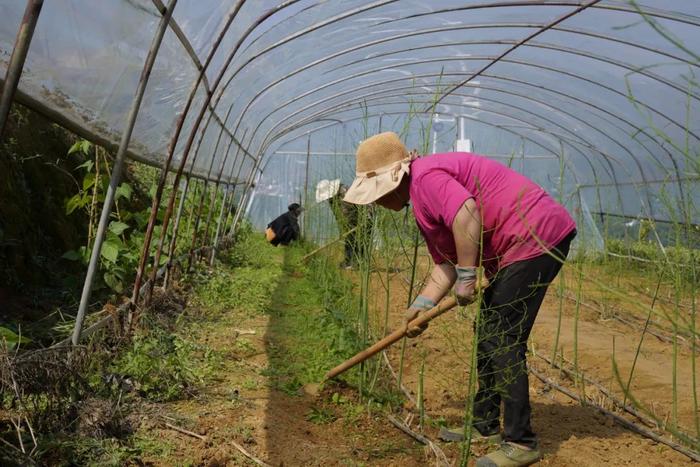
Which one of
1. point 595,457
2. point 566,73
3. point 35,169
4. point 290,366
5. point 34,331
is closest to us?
point 595,457

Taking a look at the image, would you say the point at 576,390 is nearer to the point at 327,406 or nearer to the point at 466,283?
the point at 327,406

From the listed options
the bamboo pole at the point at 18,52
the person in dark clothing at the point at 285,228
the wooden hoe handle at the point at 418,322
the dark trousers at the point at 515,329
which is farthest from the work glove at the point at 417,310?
the person in dark clothing at the point at 285,228

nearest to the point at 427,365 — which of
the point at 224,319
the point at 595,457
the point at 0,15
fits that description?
the point at 595,457

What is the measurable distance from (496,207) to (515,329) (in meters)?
0.54

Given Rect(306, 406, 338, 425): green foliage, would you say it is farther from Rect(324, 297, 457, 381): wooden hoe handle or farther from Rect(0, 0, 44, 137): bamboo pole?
Rect(0, 0, 44, 137): bamboo pole

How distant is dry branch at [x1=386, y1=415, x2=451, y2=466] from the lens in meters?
2.65

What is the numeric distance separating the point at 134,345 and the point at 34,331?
21.4 inches

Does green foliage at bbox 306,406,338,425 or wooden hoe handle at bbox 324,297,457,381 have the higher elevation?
wooden hoe handle at bbox 324,297,457,381

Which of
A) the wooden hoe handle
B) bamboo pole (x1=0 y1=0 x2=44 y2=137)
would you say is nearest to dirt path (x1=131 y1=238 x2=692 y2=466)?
the wooden hoe handle

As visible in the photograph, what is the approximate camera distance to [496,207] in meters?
2.74

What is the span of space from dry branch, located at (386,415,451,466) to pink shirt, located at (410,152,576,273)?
824 millimetres

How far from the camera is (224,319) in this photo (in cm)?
520

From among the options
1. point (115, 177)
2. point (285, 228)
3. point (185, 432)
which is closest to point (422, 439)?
point (185, 432)

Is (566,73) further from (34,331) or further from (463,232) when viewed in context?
(34,331)
